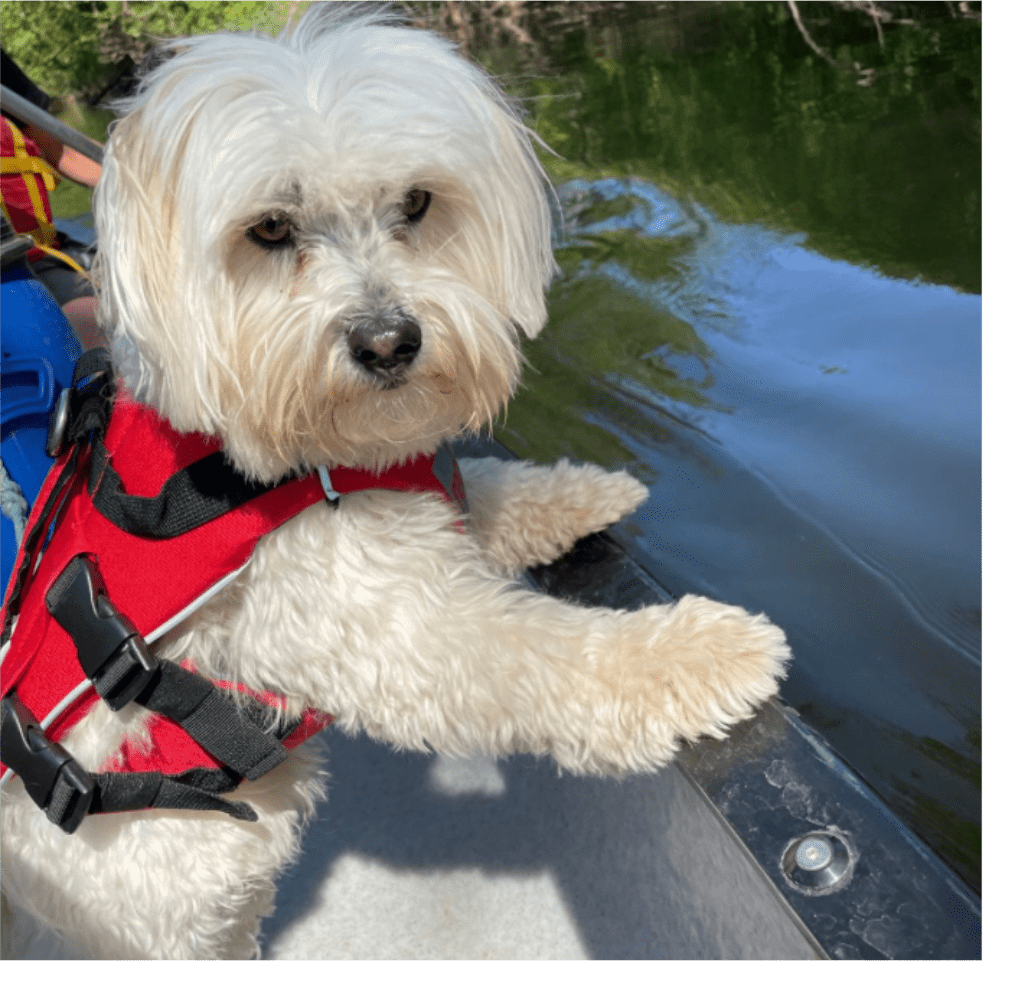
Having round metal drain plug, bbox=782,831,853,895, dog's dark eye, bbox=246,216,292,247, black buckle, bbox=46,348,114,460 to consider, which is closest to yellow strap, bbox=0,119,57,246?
black buckle, bbox=46,348,114,460

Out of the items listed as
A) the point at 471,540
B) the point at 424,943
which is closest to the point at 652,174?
the point at 471,540

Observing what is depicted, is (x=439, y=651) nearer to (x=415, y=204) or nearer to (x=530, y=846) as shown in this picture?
(x=415, y=204)

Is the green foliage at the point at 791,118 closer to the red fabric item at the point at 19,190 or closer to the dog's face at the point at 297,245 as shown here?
the dog's face at the point at 297,245

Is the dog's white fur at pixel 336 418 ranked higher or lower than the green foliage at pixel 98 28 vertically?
lower

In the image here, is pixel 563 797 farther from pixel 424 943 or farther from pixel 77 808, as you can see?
pixel 77 808

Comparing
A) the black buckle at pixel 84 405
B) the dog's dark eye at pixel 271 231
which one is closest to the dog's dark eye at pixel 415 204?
the dog's dark eye at pixel 271 231

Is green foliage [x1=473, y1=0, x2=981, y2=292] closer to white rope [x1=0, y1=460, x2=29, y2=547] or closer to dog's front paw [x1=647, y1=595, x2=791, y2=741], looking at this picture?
dog's front paw [x1=647, y1=595, x2=791, y2=741]
